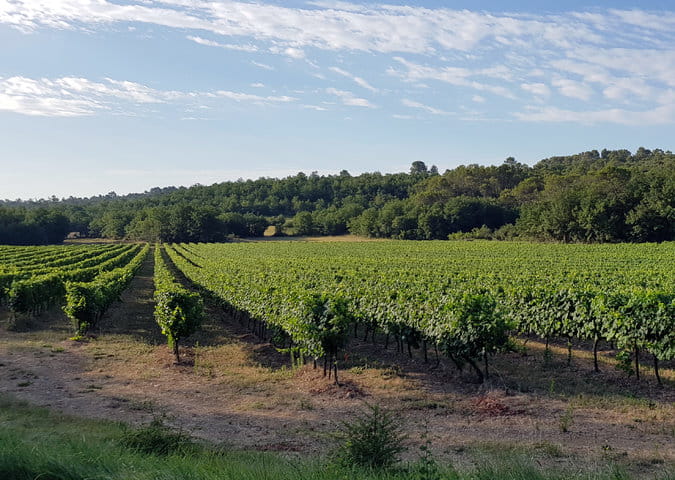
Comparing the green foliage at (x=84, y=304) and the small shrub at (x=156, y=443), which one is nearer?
the small shrub at (x=156, y=443)

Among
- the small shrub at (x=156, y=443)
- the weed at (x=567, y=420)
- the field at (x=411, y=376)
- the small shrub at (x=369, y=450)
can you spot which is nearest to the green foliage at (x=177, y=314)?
the field at (x=411, y=376)

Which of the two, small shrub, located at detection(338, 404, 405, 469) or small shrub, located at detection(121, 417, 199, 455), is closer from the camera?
small shrub, located at detection(338, 404, 405, 469)

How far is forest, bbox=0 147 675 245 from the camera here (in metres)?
71.7

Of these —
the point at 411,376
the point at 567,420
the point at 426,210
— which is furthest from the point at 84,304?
the point at 426,210

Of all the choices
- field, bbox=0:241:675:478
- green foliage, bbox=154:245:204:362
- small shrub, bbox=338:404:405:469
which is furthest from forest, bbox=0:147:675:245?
small shrub, bbox=338:404:405:469

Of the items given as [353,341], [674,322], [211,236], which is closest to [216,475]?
[674,322]

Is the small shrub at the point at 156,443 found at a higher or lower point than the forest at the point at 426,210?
lower

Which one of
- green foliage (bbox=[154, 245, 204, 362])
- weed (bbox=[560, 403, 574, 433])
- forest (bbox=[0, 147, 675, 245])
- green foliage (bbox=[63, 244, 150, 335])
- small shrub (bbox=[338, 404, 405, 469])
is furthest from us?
forest (bbox=[0, 147, 675, 245])

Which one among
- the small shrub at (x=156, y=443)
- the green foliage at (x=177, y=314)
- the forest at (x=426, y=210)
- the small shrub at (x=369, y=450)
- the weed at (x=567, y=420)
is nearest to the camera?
the small shrub at (x=369, y=450)

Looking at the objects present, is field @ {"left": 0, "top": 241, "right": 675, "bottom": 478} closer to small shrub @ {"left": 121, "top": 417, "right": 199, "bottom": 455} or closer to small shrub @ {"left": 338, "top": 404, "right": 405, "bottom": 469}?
small shrub @ {"left": 338, "top": 404, "right": 405, "bottom": 469}

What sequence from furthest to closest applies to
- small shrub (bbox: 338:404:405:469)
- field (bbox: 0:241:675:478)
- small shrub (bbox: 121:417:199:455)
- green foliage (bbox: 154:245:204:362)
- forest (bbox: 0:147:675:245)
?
forest (bbox: 0:147:675:245) < green foliage (bbox: 154:245:204:362) < field (bbox: 0:241:675:478) < small shrub (bbox: 121:417:199:455) < small shrub (bbox: 338:404:405:469)

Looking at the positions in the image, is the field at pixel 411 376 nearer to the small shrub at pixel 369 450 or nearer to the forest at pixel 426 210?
the small shrub at pixel 369 450

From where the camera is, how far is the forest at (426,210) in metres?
71.7

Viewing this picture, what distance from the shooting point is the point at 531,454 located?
7.89 m
